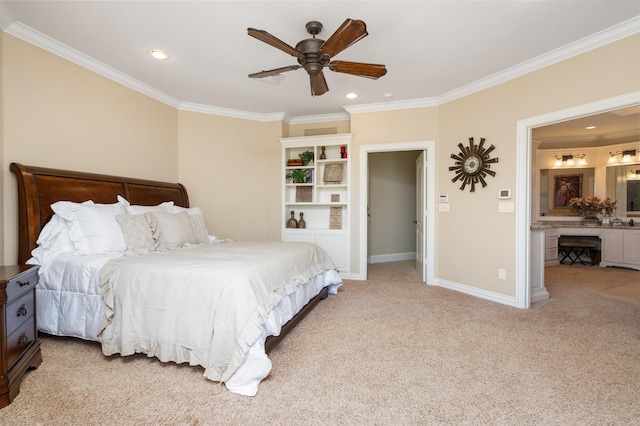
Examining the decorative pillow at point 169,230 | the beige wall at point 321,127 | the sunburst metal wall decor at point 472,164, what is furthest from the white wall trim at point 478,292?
the decorative pillow at point 169,230

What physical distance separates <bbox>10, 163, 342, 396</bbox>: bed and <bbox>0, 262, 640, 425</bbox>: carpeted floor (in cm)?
16

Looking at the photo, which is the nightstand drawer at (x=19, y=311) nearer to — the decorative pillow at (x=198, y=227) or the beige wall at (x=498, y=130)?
the decorative pillow at (x=198, y=227)

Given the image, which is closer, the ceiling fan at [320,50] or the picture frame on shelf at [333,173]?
the ceiling fan at [320,50]

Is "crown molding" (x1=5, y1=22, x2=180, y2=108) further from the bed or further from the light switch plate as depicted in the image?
the light switch plate

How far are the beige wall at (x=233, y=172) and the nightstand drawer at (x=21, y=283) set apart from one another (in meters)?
Answer: 2.54

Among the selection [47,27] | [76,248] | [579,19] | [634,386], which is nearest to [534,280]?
[634,386]

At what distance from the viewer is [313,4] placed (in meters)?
2.27

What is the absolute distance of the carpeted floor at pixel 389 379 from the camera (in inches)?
64.0

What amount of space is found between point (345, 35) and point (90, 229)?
255 cm

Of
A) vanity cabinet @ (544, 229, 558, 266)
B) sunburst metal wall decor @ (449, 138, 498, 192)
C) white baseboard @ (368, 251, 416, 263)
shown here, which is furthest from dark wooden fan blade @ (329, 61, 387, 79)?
vanity cabinet @ (544, 229, 558, 266)

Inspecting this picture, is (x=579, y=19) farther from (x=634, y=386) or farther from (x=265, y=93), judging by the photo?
(x=265, y=93)

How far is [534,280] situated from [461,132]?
6.63 feet

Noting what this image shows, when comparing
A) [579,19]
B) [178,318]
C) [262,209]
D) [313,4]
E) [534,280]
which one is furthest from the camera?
[262,209]

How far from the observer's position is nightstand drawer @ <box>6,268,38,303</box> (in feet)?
5.74
